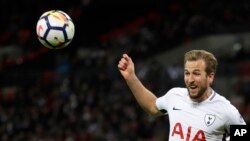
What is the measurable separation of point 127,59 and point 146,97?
403 mm

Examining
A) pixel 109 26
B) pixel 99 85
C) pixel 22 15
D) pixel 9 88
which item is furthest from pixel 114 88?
pixel 22 15

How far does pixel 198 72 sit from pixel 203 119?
42 cm

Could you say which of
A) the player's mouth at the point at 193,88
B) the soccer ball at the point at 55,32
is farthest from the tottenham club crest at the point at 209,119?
A: the soccer ball at the point at 55,32

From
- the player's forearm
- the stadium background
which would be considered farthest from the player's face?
the stadium background

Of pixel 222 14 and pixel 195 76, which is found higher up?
pixel 222 14

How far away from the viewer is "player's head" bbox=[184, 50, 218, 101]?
202 inches

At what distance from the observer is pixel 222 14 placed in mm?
19609

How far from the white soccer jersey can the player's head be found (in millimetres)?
153

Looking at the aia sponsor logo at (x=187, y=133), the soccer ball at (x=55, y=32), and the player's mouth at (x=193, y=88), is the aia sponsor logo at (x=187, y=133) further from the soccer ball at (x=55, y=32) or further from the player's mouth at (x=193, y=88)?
the soccer ball at (x=55, y=32)

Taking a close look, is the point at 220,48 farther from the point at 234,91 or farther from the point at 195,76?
the point at 195,76

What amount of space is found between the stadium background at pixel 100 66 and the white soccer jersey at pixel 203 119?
7947 millimetres

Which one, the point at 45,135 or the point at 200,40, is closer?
the point at 45,135

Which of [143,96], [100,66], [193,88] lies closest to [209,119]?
[193,88]

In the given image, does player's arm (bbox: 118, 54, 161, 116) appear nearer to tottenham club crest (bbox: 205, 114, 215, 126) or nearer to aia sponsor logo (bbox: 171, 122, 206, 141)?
aia sponsor logo (bbox: 171, 122, 206, 141)
